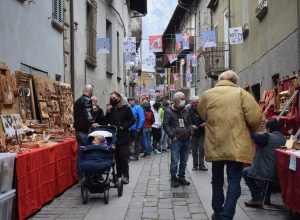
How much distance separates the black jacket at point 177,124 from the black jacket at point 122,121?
66 centimetres

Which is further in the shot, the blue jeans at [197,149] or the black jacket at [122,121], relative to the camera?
the blue jeans at [197,149]

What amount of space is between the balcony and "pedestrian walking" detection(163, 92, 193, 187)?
12.3 meters

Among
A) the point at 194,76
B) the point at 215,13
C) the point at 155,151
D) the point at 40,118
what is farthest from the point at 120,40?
the point at 40,118

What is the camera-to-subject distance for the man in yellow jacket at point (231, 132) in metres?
6.09

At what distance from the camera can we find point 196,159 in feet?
39.9

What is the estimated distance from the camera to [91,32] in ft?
55.3

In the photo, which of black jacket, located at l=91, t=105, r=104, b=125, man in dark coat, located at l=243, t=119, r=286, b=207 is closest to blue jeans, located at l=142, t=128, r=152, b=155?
black jacket, located at l=91, t=105, r=104, b=125

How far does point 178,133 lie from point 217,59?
47.1ft

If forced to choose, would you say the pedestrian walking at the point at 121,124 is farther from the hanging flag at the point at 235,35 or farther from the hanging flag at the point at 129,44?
the hanging flag at the point at 129,44

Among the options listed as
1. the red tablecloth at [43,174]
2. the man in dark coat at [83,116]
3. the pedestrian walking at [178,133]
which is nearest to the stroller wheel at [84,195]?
the red tablecloth at [43,174]

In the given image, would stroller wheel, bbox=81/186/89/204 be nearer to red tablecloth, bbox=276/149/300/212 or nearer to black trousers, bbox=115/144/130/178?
black trousers, bbox=115/144/130/178

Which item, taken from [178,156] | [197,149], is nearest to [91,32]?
[197,149]

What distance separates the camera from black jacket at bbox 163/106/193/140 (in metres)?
9.62

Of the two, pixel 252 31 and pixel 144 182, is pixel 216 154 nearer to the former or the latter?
pixel 144 182
